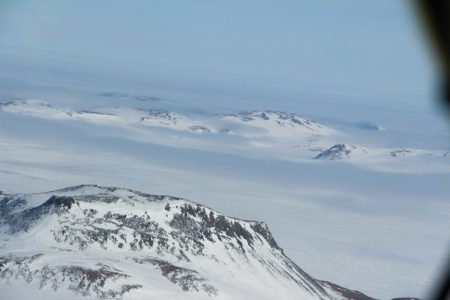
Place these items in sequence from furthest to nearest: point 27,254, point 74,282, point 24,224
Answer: point 24,224
point 27,254
point 74,282

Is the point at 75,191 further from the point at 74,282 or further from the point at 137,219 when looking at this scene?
the point at 74,282

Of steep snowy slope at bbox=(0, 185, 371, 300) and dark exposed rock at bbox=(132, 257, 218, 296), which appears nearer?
steep snowy slope at bbox=(0, 185, 371, 300)

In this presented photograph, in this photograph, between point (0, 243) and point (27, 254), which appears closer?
point (27, 254)

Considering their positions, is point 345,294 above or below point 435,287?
below

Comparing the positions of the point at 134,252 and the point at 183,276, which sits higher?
the point at 134,252

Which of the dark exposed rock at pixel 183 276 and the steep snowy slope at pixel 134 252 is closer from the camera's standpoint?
the steep snowy slope at pixel 134 252

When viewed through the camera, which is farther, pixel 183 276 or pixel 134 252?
pixel 134 252

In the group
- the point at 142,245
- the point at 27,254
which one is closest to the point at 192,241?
the point at 142,245

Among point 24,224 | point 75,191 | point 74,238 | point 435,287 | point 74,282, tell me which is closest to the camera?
point 435,287
